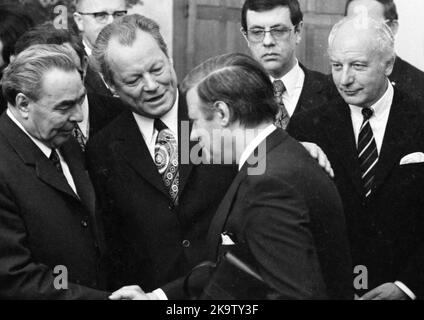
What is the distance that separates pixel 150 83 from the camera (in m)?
3.43

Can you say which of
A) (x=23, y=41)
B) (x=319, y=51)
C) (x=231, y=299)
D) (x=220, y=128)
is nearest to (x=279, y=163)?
(x=220, y=128)

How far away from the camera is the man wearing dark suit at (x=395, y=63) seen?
446 cm

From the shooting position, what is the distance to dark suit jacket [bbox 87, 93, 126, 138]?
12.3 feet

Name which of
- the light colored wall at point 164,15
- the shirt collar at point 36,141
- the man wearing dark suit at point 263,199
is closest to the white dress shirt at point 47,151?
the shirt collar at point 36,141

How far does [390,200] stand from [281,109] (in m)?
0.79

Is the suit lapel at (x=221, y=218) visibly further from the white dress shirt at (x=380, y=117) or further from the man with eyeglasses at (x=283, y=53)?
the man with eyeglasses at (x=283, y=53)

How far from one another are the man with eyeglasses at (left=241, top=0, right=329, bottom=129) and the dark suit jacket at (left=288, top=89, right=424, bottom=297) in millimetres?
521

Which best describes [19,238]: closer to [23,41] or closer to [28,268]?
[28,268]

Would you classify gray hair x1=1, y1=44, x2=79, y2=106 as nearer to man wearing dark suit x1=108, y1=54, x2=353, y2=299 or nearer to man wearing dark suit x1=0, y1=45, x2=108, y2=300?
man wearing dark suit x1=0, y1=45, x2=108, y2=300

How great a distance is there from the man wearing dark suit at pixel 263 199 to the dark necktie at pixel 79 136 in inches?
37.2

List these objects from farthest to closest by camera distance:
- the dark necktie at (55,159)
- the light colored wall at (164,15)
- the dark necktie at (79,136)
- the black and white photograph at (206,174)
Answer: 1. the light colored wall at (164,15)
2. the dark necktie at (79,136)
3. the dark necktie at (55,159)
4. the black and white photograph at (206,174)

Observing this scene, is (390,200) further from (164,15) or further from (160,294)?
(164,15)

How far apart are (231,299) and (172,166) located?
3.03 ft

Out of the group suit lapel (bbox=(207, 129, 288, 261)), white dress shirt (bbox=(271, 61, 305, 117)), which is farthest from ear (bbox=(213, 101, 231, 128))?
white dress shirt (bbox=(271, 61, 305, 117))
